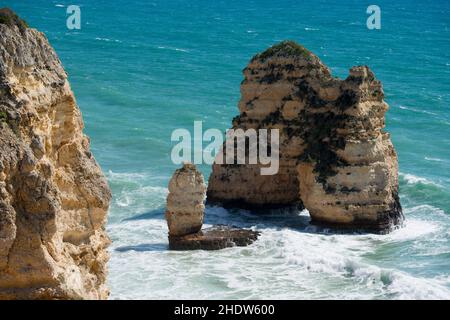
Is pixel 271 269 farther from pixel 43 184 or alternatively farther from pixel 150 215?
pixel 43 184

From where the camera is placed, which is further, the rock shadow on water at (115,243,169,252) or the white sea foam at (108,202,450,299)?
the rock shadow on water at (115,243,169,252)

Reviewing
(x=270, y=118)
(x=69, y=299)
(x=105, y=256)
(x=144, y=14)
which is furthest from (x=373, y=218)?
(x=144, y=14)

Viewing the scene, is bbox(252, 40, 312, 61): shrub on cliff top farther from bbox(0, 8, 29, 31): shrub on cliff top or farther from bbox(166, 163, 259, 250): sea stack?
bbox(0, 8, 29, 31): shrub on cliff top

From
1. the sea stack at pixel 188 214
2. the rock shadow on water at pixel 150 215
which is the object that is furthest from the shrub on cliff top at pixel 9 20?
the rock shadow on water at pixel 150 215

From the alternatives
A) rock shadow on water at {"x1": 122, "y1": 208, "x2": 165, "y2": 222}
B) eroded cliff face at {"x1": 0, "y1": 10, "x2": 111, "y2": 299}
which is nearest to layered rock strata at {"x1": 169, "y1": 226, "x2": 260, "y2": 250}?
rock shadow on water at {"x1": 122, "y1": 208, "x2": 165, "y2": 222}

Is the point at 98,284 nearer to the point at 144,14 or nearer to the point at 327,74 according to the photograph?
the point at 327,74

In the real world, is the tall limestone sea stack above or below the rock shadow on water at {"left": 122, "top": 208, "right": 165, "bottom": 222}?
above
